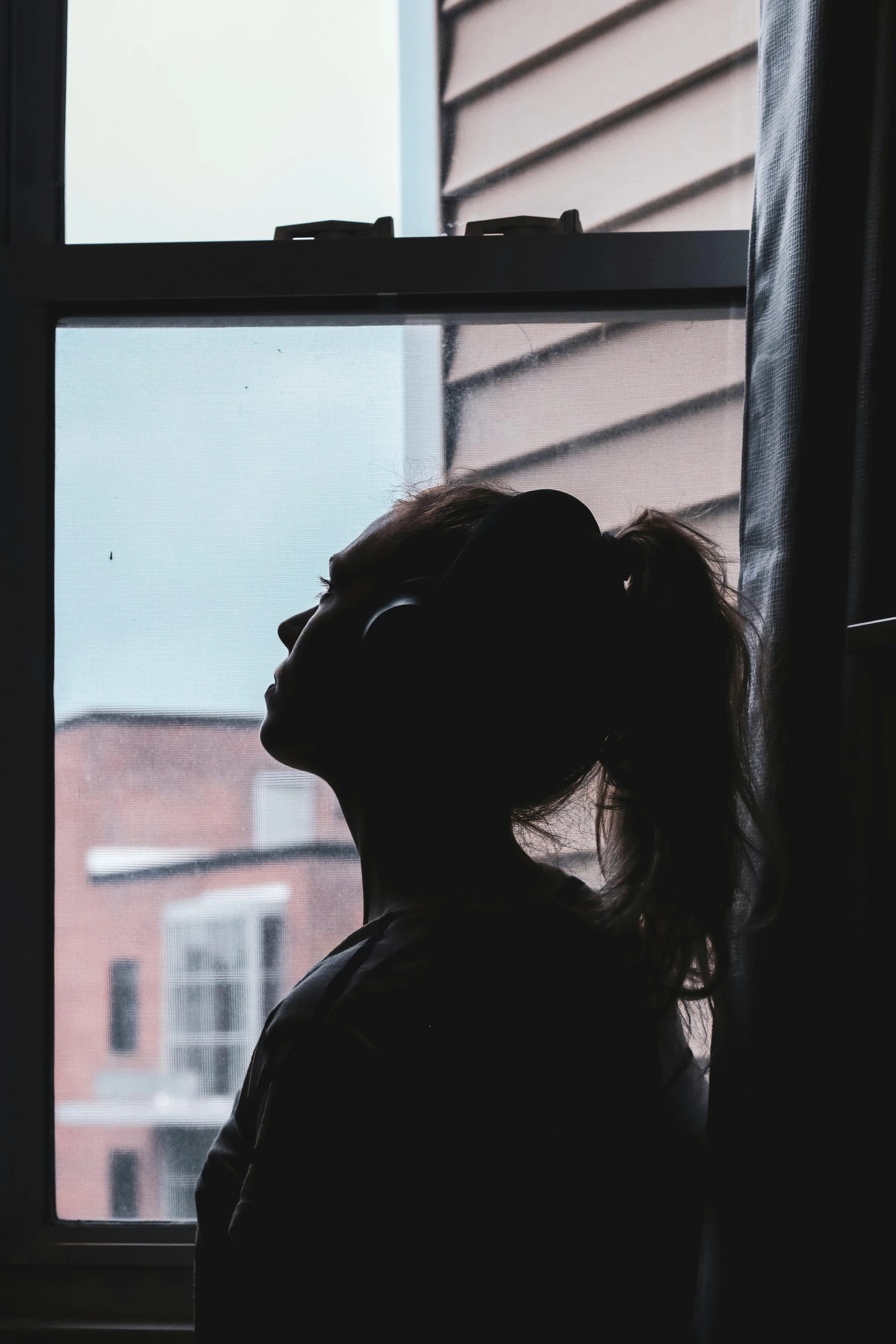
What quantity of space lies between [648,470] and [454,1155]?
74 cm

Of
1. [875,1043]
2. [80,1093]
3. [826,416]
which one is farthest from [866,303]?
[80,1093]

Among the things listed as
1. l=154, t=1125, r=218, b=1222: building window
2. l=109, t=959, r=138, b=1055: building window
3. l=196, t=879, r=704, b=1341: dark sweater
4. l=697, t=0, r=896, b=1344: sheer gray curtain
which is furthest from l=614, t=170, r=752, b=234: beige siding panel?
l=154, t=1125, r=218, b=1222: building window

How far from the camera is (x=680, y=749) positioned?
0.72 meters

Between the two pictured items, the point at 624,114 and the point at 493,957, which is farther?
the point at 624,114

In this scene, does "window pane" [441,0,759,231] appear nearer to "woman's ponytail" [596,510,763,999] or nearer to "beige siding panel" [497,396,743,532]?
"beige siding panel" [497,396,743,532]

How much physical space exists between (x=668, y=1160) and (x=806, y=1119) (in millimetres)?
167

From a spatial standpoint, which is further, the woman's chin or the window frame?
the window frame

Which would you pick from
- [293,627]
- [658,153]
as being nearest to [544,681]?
[293,627]

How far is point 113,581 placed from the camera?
3.68 feet

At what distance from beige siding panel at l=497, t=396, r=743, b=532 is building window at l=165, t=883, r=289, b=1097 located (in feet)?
1.85

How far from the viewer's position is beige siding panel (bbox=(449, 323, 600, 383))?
3.63ft

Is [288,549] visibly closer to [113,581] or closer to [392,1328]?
[113,581]

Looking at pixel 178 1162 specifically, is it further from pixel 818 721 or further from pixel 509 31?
pixel 509 31

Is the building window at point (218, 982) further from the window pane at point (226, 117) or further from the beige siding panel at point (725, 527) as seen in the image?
the window pane at point (226, 117)
